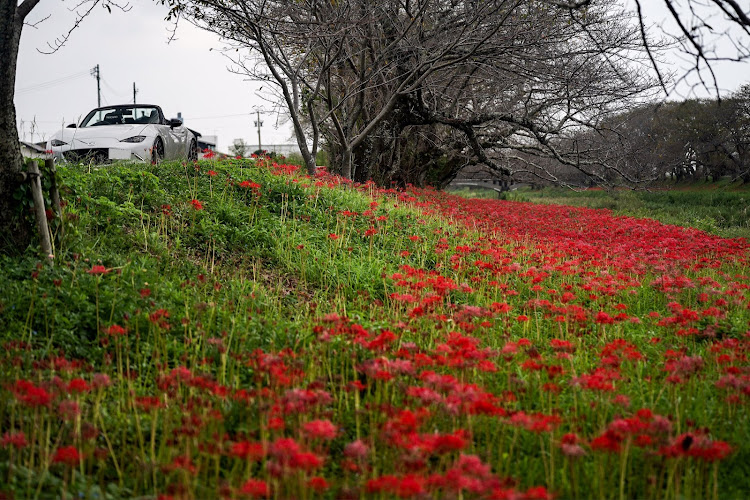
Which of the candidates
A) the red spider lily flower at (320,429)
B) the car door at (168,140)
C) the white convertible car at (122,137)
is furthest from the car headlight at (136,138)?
the red spider lily flower at (320,429)

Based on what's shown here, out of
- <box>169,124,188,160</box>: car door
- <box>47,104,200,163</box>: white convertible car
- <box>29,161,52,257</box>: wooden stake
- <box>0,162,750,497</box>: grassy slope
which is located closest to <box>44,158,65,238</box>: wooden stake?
<box>0,162,750,497</box>: grassy slope

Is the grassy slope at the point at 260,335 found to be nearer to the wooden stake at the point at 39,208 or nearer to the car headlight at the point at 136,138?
the wooden stake at the point at 39,208

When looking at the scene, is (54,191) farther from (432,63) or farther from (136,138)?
(432,63)

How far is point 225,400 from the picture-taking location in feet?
11.5

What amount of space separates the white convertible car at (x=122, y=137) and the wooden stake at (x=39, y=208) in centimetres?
554

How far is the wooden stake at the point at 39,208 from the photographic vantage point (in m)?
5.44

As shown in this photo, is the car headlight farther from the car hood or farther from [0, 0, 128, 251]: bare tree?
[0, 0, 128, 251]: bare tree

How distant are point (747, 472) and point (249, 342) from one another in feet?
10.9

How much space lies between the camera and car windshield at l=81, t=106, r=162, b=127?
13477 mm

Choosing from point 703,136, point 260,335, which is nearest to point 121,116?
point 260,335

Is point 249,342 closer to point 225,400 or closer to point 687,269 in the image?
point 225,400

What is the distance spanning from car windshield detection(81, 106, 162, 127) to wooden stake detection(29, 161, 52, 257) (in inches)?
332

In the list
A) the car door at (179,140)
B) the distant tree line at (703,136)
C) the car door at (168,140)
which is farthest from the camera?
the distant tree line at (703,136)

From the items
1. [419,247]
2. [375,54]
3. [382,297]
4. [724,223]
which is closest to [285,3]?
[375,54]
